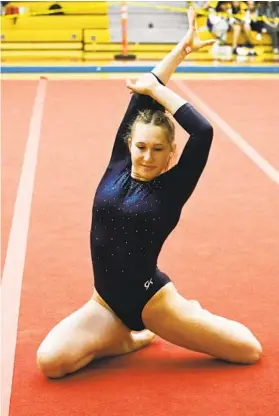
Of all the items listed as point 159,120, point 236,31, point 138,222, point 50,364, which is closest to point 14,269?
point 50,364

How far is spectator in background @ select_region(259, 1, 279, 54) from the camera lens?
12344 mm

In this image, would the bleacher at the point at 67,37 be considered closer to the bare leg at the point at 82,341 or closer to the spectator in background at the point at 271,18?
the spectator in background at the point at 271,18

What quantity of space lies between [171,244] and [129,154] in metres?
1.24

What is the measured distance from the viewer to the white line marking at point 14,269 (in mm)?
2559

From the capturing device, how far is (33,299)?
3.10m

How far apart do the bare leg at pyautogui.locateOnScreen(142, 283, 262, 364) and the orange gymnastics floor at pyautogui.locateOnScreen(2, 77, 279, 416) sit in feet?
0.20

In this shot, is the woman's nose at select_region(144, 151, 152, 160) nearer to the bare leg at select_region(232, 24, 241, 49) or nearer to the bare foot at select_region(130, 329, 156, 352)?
the bare foot at select_region(130, 329, 156, 352)

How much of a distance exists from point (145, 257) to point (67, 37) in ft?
37.1

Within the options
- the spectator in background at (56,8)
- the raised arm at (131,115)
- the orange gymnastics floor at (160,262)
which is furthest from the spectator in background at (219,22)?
the raised arm at (131,115)

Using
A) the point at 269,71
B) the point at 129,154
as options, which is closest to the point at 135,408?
the point at 129,154

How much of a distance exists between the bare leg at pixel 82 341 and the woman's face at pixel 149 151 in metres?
0.53

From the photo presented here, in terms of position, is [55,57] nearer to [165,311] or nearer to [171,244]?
[171,244]

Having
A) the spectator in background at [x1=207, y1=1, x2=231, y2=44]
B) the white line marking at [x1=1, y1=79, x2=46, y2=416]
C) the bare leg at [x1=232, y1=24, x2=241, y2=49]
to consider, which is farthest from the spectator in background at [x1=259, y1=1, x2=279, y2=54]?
the white line marking at [x1=1, y1=79, x2=46, y2=416]

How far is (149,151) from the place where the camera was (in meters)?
2.46
